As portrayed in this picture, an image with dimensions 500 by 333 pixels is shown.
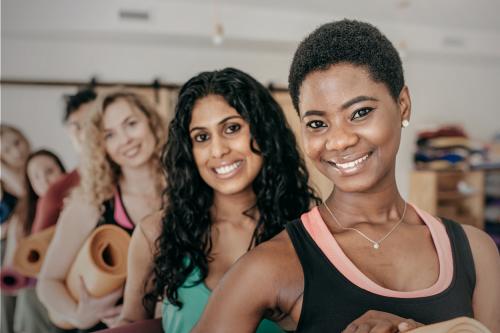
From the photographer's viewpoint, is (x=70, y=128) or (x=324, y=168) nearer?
(x=324, y=168)

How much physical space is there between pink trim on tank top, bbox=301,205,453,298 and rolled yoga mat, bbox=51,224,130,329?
30.8 inches

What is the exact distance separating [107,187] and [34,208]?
382 mm

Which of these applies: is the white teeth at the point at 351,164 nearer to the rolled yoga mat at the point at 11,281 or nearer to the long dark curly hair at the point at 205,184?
the long dark curly hair at the point at 205,184

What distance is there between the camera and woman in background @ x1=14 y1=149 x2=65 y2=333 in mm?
1404

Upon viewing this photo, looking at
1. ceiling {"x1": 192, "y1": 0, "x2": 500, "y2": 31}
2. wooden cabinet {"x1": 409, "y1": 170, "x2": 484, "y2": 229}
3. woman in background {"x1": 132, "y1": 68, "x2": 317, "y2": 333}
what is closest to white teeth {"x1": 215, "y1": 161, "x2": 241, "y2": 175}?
woman in background {"x1": 132, "y1": 68, "x2": 317, "y2": 333}

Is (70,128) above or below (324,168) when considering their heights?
above

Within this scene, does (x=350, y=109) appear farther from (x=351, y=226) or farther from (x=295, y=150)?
(x=295, y=150)

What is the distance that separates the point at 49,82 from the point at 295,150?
1079 millimetres

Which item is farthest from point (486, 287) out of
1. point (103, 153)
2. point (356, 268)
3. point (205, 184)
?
point (103, 153)

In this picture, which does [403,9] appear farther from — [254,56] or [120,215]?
[120,215]

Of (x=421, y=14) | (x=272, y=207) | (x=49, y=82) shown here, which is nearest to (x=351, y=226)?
(x=272, y=207)

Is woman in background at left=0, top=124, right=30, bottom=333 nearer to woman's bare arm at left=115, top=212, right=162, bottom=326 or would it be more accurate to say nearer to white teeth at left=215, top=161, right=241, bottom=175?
woman's bare arm at left=115, top=212, right=162, bottom=326

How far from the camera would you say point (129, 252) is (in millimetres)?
1187

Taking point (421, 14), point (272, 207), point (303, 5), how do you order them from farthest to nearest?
point (421, 14)
point (303, 5)
point (272, 207)
